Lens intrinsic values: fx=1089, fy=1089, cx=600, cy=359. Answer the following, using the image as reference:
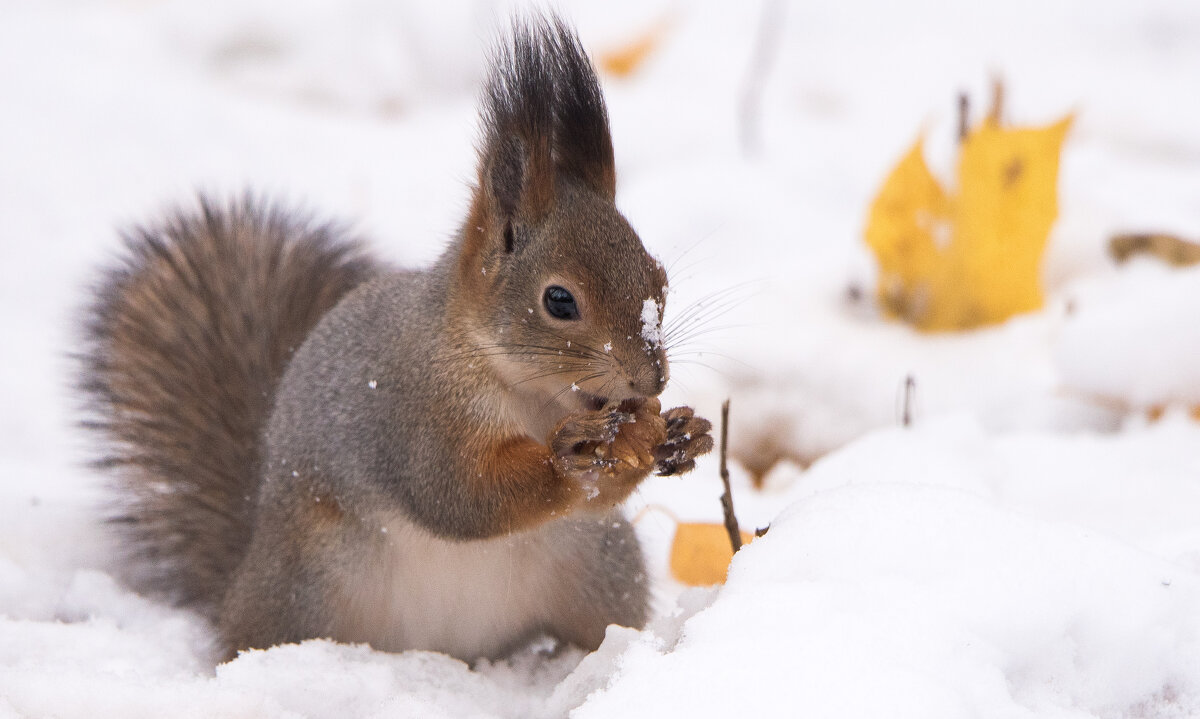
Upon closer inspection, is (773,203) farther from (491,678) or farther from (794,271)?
(491,678)

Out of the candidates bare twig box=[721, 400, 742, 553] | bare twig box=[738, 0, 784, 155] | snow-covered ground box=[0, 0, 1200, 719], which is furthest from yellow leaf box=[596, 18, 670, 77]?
bare twig box=[721, 400, 742, 553]

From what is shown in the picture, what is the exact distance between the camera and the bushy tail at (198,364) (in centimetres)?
131

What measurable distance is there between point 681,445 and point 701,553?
0.89ft

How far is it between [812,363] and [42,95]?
6.05ft

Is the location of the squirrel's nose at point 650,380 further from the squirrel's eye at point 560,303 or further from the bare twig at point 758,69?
the bare twig at point 758,69

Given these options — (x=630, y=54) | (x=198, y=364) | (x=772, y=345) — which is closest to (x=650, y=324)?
(x=198, y=364)

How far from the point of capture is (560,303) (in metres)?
0.97

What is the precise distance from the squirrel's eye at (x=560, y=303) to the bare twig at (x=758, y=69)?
6.06 feet

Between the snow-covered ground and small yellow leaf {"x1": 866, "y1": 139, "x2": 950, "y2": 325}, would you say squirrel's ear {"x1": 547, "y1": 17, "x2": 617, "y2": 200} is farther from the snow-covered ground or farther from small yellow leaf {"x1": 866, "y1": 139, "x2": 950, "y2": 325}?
small yellow leaf {"x1": 866, "y1": 139, "x2": 950, "y2": 325}

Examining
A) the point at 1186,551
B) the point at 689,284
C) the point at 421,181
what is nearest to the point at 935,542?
the point at 1186,551

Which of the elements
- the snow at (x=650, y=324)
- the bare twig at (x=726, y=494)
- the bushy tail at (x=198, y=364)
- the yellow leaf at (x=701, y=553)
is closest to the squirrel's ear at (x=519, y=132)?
the snow at (x=650, y=324)

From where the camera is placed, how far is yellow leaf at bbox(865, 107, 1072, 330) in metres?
1.68

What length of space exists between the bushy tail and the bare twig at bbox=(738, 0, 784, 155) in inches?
60.0

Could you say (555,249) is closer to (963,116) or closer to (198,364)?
(198,364)
